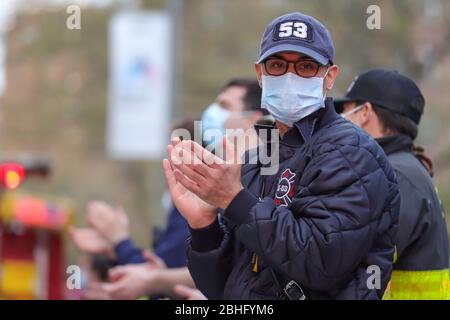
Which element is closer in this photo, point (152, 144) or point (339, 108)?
point (339, 108)

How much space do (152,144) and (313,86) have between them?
1590cm

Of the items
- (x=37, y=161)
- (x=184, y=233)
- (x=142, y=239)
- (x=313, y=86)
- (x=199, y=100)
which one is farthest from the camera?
(x=142, y=239)

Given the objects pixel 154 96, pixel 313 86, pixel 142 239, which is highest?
pixel 313 86

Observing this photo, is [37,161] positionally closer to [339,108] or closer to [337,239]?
[339,108]

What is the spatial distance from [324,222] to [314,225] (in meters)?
0.04

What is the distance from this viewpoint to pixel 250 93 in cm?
610

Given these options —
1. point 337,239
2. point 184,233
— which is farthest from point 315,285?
point 184,233

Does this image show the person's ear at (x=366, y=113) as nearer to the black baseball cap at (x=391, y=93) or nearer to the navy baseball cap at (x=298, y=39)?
the black baseball cap at (x=391, y=93)

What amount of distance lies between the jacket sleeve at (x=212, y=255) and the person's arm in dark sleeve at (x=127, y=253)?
265 centimetres

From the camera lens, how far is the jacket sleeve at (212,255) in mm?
3691

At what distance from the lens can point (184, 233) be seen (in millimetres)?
6129

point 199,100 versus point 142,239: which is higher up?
point 199,100

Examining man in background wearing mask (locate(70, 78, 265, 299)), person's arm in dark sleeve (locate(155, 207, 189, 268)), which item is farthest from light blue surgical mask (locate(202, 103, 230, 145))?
person's arm in dark sleeve (locate(155, 207, 189, 268))

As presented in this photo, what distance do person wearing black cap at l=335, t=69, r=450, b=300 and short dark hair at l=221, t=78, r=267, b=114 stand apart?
1.04 m
